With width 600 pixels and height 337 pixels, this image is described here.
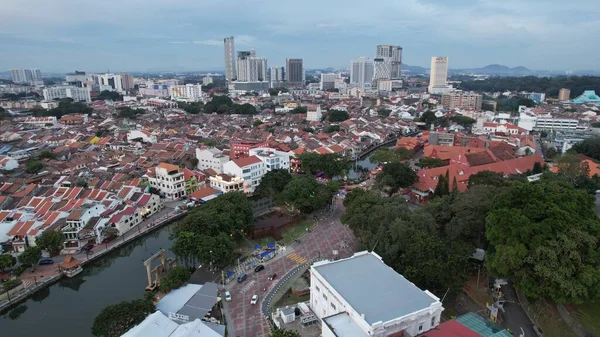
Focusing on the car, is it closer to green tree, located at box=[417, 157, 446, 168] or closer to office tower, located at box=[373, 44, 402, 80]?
green tree, located at box=[417, 157, 446, 168]

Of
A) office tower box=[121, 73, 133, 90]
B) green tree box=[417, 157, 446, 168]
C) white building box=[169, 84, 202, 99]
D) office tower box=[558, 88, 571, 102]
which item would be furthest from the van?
office tower box=[121, 73, 133, 90]

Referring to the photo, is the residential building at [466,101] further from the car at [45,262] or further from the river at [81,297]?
the car at [45,262]

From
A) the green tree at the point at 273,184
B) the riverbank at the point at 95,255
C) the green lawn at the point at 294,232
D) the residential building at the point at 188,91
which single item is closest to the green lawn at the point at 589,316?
the green lawn at the point at 294,232

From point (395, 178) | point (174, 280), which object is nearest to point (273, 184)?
point (395, 178)

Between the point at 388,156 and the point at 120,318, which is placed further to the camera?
the point at 388,156

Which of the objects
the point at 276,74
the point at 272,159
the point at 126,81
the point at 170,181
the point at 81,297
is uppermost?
the point at 276,74

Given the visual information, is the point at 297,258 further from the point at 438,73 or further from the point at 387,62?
the point at 387,62

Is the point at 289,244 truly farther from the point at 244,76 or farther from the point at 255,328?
the point at 244,76
